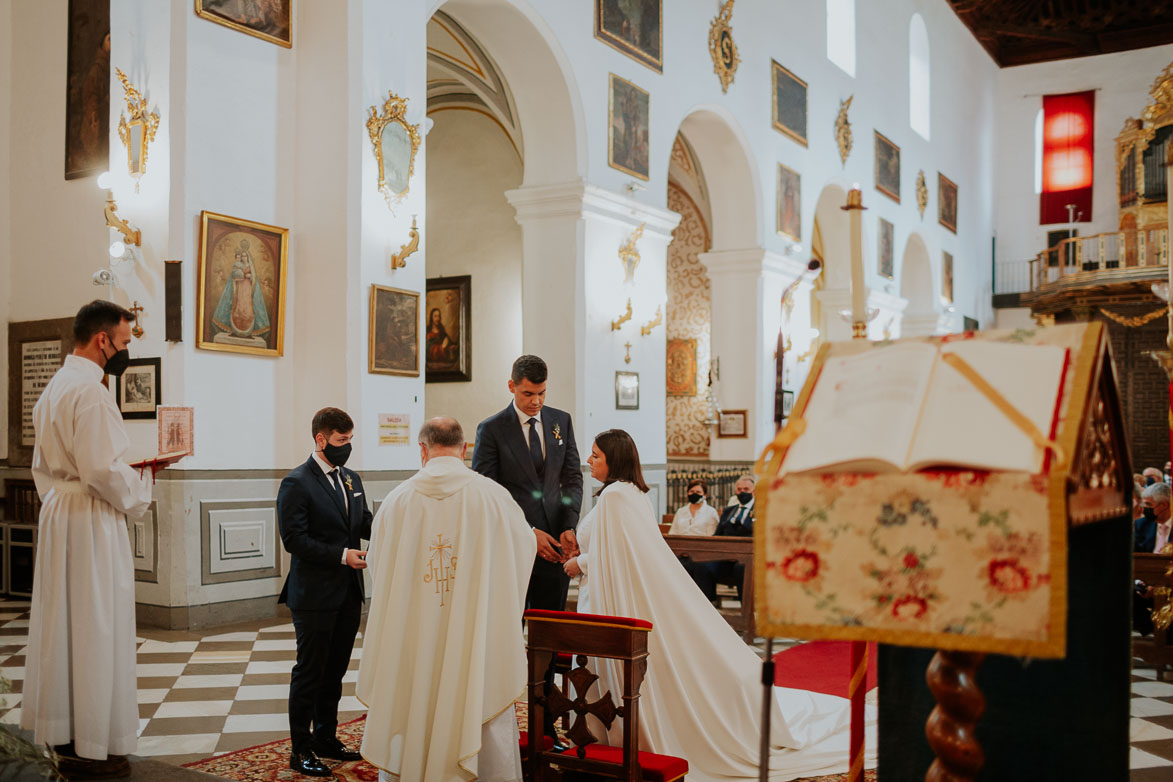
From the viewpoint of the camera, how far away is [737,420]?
15359 millimetres

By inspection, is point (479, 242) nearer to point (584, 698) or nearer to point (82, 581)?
point (82, 581)

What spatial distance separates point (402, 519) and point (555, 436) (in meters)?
1.64

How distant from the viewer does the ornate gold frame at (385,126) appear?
8.97m

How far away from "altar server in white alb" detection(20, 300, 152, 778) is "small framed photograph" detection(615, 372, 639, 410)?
7.85 m

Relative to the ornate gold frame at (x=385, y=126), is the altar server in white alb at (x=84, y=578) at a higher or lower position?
lower

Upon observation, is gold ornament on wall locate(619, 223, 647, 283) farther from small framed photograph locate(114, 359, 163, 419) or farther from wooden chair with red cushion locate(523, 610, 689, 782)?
wooden chair with red cushion locate(523, 610, 689, 782)

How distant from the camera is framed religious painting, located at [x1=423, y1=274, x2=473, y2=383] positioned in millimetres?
16609

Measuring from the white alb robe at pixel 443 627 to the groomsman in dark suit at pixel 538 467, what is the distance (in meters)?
1.14

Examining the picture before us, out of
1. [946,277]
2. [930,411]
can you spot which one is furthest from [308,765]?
[946,277]

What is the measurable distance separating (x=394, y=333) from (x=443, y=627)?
5141mm

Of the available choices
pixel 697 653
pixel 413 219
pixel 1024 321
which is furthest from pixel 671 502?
pixel 1024 321

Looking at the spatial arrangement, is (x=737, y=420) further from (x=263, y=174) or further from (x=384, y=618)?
(x=384, y=618)

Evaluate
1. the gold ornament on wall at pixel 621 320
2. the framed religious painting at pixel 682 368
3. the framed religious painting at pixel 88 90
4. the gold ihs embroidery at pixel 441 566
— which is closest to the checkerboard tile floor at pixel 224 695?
the gold ihs embroidery at pixel 441 566

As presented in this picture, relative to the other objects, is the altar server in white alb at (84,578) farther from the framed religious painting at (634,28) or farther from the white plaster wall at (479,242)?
the white plaster wall at (479,242)
